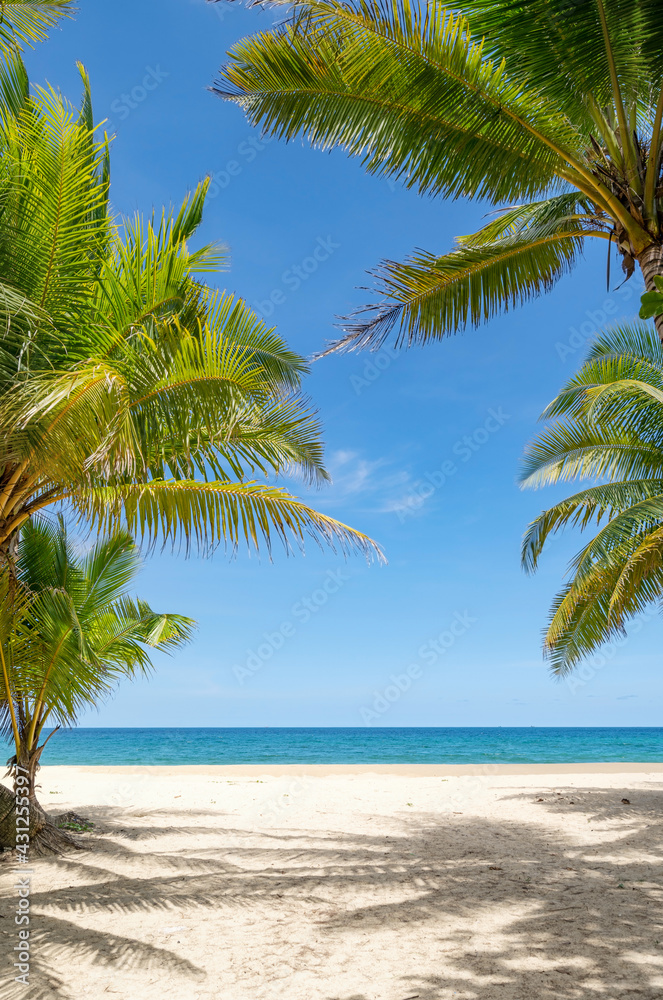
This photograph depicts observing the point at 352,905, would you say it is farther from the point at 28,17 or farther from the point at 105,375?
the point at 28,17

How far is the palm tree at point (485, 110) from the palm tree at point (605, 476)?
3.10 metres

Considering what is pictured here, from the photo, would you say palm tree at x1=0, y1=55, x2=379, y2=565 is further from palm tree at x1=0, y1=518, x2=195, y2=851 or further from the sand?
the sand

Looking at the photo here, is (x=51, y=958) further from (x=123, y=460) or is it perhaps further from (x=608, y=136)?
(x=608, y=136)

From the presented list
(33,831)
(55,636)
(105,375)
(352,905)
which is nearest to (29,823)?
(33,831)

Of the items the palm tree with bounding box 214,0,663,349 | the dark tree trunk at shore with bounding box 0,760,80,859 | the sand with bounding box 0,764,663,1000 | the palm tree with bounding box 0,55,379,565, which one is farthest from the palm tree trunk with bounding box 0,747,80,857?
the palm tree with bounding box 214,0,663,349

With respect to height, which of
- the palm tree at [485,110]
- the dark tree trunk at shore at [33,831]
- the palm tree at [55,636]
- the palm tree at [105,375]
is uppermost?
the palm tree at [485,110]

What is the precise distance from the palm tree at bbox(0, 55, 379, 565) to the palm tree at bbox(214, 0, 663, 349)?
1.42 meters

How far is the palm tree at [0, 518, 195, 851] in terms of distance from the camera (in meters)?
5.09

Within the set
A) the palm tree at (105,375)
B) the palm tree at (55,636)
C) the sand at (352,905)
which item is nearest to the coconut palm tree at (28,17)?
the palm tree at (105,375)

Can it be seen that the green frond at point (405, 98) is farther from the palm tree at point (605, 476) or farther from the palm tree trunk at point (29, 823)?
the palm tree trunk at point (29, 823)

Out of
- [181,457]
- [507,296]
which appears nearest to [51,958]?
[181,457]

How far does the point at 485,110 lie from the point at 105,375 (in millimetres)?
3803

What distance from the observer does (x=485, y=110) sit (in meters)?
4.96

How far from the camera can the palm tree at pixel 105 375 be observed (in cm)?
380
